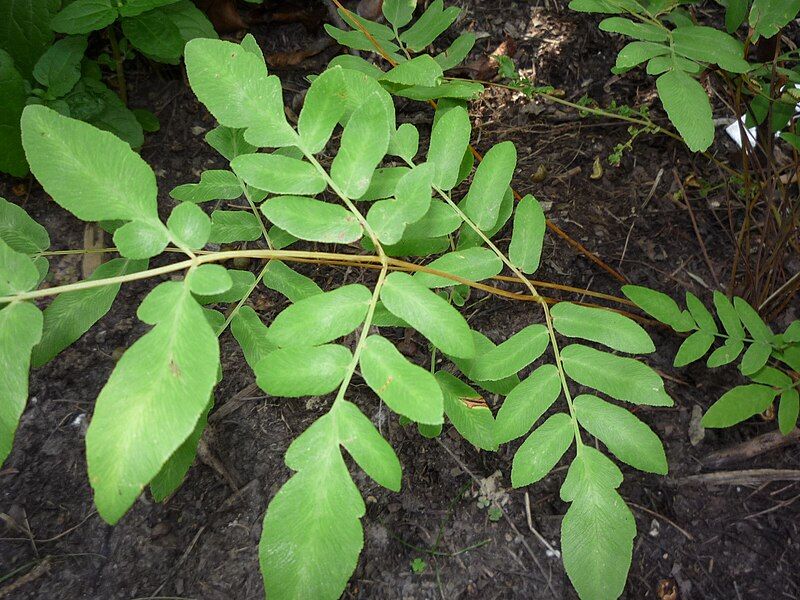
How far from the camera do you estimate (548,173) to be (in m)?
2.36

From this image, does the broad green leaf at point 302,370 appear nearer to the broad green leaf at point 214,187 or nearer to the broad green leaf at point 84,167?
the broad green leaf at point 84,167

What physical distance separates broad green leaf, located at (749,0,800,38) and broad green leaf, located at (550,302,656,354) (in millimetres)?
890

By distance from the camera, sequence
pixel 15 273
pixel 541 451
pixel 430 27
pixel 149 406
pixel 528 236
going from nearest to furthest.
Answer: pixel 149 406 → pixel 15 273 → pixel 541 451 → pixel 528 236 → pixel 430 27

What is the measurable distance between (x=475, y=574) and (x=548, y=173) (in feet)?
4.96

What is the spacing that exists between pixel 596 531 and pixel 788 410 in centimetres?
75

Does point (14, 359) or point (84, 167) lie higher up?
point (84, 167)

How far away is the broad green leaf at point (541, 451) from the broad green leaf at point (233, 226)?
886mm

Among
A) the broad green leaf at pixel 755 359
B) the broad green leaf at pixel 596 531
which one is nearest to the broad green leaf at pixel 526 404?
the broad green leaf at pixel 596 531

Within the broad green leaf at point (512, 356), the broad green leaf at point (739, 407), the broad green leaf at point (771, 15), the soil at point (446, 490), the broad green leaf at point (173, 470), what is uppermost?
the broad green leaf at point (771, 15)

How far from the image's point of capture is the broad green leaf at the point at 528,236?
1.50 meters

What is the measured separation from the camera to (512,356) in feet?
4.48

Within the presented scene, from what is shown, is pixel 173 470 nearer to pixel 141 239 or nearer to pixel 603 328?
pixel 141 239

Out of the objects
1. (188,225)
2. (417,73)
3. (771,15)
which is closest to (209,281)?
(188,225)

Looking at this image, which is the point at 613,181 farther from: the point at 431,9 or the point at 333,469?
the point at 333,469
